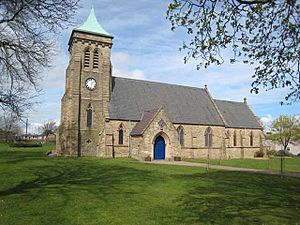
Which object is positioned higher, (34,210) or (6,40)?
(6,40)

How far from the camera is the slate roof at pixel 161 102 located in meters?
34.1


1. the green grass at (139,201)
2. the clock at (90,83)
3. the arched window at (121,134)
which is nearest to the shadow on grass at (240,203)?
the green grass at (139,201)

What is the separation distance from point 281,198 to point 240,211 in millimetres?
3546

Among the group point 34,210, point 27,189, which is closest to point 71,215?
point 34,210

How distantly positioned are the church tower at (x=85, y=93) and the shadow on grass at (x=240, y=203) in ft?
63.8

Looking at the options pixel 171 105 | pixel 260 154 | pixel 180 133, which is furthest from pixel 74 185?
pixel 260 154

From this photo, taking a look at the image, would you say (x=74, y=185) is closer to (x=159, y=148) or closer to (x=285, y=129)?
(x=159, y=148)

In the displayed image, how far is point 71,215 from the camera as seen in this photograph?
8148 millimetres

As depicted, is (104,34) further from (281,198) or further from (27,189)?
(281,198)

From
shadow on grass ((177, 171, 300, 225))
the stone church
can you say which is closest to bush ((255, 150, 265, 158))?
the stone church

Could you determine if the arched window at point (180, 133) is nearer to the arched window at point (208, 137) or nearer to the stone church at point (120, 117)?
the stone church at point (120, 117)

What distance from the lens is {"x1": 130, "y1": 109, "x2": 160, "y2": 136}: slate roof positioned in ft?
101

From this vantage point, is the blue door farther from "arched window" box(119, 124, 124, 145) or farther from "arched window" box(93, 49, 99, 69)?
"arched window" box(93, 49, 99, 69)

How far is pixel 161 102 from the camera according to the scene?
37719mm
